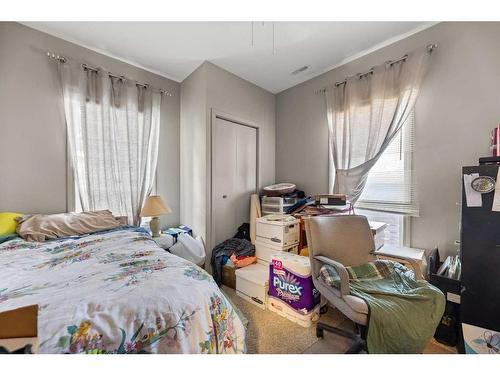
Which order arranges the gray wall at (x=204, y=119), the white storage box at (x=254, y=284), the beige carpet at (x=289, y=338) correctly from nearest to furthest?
the beige carpet at (x=289, y=338) → the white storage box at (x=254, y=284) → the gray wall at (x=204, y=119)

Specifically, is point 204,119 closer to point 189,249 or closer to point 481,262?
point 189,249

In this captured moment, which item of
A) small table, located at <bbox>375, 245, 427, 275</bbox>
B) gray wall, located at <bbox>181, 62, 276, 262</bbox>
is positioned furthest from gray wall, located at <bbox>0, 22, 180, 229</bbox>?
small table, located at <bbox>375, 245, 427, 275</bbox>

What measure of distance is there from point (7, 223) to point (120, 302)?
1686 millimetres

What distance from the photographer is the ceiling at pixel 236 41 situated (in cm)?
190

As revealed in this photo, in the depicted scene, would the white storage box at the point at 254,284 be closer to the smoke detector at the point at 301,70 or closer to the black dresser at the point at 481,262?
the black dresser at the point at 481,262

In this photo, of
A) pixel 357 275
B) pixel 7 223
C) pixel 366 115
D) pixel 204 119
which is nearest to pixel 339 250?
pixel 357 275

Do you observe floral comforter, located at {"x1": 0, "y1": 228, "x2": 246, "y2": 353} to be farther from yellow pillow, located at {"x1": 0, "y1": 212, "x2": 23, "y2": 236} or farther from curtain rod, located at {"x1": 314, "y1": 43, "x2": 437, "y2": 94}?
curtain rod, located at {"x1": 314, "y1": 43, "x2": 437, "y2": 94}

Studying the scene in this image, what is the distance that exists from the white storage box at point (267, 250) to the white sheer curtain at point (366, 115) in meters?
0.86

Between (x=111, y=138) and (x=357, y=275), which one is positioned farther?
(x=111, y=138)

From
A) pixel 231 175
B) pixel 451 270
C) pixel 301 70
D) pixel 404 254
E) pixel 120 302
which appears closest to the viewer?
pixel 120 302

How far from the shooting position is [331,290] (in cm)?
137

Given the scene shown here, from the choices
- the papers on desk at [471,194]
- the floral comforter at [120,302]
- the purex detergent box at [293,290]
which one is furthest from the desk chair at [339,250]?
the floral comforter at [120,302]

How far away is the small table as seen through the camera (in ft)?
5.49

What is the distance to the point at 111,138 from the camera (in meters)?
2.27
